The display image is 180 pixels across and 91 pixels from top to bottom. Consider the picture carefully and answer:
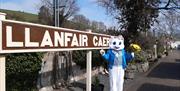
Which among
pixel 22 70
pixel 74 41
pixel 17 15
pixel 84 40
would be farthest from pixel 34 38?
pixel 17 15

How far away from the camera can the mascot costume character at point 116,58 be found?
341 inches

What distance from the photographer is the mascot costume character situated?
8656mm

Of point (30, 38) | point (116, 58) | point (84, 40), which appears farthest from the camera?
point (116, 58)

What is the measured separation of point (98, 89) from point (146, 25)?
17.8 m

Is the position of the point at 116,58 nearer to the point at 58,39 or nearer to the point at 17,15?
the point at 58,39

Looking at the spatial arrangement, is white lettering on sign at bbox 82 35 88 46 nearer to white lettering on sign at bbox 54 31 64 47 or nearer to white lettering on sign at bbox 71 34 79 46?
white lettering on sign at bbox 71 34 79 46

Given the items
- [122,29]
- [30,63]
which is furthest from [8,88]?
[122,29]

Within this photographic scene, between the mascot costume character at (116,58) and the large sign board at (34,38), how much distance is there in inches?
28.5

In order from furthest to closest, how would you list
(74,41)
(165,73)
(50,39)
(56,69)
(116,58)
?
(165,73) → (56,69) → (116,58) → (74,41) → (50,39)

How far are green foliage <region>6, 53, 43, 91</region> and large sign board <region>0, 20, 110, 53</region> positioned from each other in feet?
6.36

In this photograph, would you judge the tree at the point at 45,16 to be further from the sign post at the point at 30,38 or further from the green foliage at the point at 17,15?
the sign post at the point at 30,38

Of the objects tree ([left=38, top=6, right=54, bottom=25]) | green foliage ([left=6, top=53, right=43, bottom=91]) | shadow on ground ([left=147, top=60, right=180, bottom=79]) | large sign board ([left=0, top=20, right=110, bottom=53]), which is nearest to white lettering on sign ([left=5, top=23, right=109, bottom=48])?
large sign board ([left=0, top=20, right=110, bottom=53])

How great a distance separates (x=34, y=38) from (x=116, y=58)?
11.1ft

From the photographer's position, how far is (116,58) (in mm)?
8695
